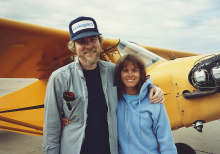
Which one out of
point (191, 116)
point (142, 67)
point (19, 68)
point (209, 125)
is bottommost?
point (209, 125)

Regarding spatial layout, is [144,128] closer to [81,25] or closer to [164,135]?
[164,135]

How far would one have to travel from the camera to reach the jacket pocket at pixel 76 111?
1.29 metres

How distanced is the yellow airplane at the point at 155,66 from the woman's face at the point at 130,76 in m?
0.93

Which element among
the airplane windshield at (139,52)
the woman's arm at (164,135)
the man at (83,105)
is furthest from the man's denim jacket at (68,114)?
the airplane windshield at (139,52)

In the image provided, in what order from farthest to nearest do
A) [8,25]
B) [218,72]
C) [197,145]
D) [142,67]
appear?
1. [197,145]
2. [8,25]
3. [218,72]
4. [142,67]

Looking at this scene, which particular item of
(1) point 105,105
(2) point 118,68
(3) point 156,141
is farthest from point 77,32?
(3) point 156,141

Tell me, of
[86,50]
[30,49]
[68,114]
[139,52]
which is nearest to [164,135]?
[68,114]

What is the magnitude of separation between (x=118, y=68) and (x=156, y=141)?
28.3 inches

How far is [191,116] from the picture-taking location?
86.4 inches

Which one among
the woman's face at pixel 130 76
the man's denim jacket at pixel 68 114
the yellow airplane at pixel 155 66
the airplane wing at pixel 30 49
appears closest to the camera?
the man's denim jacket at pixel 68 114

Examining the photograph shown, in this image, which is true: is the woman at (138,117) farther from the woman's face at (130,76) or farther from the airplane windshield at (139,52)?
the airplane windshield at (139,52)

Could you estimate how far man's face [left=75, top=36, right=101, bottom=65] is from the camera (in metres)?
1.41

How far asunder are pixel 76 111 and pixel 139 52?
6.82 feet

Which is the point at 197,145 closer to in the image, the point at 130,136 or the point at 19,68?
the point at 130,136
